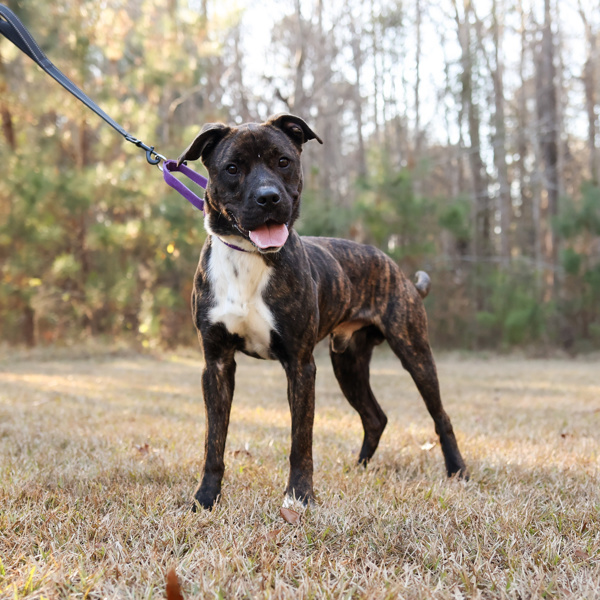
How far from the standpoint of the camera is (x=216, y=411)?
9.62 ft

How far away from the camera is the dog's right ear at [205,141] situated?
276cm

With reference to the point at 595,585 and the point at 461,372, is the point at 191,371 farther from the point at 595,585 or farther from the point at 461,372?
the point at 595,585

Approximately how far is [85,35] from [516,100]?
17260 mm

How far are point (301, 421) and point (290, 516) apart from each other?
485mm

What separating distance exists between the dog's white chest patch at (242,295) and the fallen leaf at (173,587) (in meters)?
1.20

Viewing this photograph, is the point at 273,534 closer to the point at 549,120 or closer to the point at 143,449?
the point at 143,449

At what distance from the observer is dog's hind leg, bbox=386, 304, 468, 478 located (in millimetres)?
3662

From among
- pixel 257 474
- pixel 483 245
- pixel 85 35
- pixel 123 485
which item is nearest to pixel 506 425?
pixel 257 474

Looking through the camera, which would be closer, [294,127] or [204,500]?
[204,500]

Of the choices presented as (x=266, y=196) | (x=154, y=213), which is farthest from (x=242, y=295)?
(x=154, y=213)

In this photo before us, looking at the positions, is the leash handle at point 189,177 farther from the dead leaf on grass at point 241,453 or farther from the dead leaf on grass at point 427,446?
the dead leaf on grass at point 427,446

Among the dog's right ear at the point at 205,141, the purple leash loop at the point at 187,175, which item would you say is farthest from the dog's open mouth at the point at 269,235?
the purple leash loop at the point at 187,175

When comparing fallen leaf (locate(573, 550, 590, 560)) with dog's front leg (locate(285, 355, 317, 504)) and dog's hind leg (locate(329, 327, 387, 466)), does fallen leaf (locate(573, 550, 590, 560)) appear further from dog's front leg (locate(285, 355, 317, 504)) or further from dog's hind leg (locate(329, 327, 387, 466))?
dog's hind leg (locate(329, 327, 387, 466))

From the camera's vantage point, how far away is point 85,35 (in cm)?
1153
